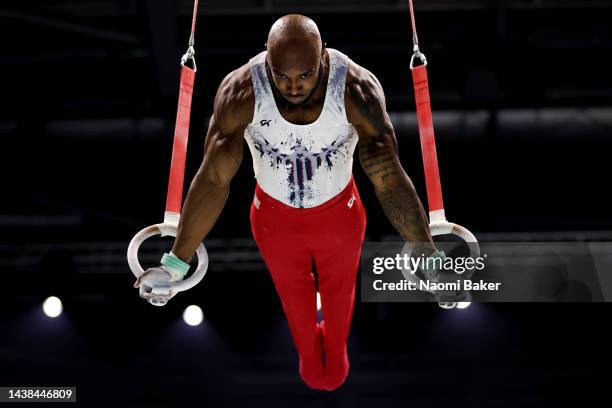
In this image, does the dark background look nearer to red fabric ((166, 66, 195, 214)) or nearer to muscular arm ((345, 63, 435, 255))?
red fabric ((166, 66, 195, 214))

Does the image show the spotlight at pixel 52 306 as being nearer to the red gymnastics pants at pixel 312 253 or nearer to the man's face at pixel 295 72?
the red gymnastics pants at pixel 312 253

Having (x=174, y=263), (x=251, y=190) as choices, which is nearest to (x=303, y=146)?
(x=174, y=263)

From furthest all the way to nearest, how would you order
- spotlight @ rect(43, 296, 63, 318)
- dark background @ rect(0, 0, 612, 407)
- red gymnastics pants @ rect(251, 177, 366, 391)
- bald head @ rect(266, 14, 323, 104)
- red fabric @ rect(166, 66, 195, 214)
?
1. spotlight @ rect(43, 296, 63, 318)
2. dark background @ rect(0, 0, 612, 407)
3. red gymnastics pants @ rect(251, 177, 366, 391)
4. red fabric @ rect(166, 66, 195, 214)
5. bald head @ rect(266, 14, 323, 104)

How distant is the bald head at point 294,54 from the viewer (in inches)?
116

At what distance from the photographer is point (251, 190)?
770 centimetres

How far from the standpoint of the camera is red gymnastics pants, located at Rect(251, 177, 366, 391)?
3.46m

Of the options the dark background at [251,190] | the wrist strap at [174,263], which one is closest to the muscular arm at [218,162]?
the wrist strap at [174,263]

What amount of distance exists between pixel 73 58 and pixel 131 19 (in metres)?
0.60

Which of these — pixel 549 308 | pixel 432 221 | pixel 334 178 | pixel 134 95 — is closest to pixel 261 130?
pixel 334 178

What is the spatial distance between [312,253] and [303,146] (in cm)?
56

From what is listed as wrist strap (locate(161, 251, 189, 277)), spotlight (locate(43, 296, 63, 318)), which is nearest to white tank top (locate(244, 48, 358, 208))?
wrist strap (locate(161, 251, 189, 277))

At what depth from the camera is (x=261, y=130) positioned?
3260 millimetres

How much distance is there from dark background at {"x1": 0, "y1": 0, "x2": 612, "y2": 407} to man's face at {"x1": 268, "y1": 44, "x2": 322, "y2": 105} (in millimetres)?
3215

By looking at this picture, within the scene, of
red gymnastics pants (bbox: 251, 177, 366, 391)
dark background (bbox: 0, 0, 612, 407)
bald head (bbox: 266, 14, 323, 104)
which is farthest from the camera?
dark background (bbox: 0, 0, 612, 407)
